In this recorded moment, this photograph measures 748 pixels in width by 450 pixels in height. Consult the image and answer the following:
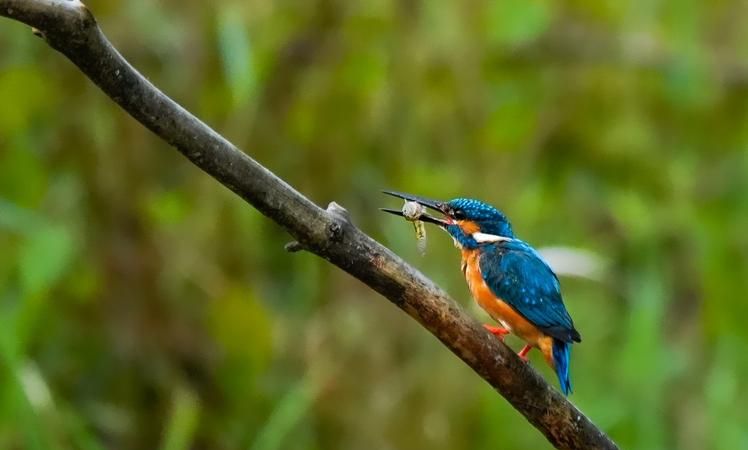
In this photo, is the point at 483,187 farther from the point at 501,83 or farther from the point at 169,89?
the point at 169,89

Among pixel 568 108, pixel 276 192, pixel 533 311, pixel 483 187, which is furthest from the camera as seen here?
pixel 568 108

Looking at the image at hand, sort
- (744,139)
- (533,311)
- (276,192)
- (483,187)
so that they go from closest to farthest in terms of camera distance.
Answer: (276,192)
(533,311)
(483,187)
(744,139)

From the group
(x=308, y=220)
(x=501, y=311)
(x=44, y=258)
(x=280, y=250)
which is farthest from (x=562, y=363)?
(x=280, y=250)

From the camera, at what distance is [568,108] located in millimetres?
4637

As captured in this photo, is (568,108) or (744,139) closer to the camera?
(568,108)

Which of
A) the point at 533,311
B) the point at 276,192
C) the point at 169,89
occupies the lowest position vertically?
the point at 276,192

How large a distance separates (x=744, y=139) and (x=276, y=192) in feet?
13.4

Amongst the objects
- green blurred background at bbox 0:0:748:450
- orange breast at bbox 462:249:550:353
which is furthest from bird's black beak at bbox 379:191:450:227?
green blurred background at bbox 0:0:748:450

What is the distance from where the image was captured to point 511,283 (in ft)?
6.59

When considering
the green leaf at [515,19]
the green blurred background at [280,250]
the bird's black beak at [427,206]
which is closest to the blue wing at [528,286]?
the bird's black beak at [427,206]

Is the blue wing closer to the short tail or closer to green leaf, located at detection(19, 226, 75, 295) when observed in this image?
the short tail

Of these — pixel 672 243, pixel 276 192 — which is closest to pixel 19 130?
pixel 276 192

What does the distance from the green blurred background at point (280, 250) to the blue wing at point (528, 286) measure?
1.20 metres

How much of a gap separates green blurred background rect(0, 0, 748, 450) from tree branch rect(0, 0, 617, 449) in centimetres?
152
